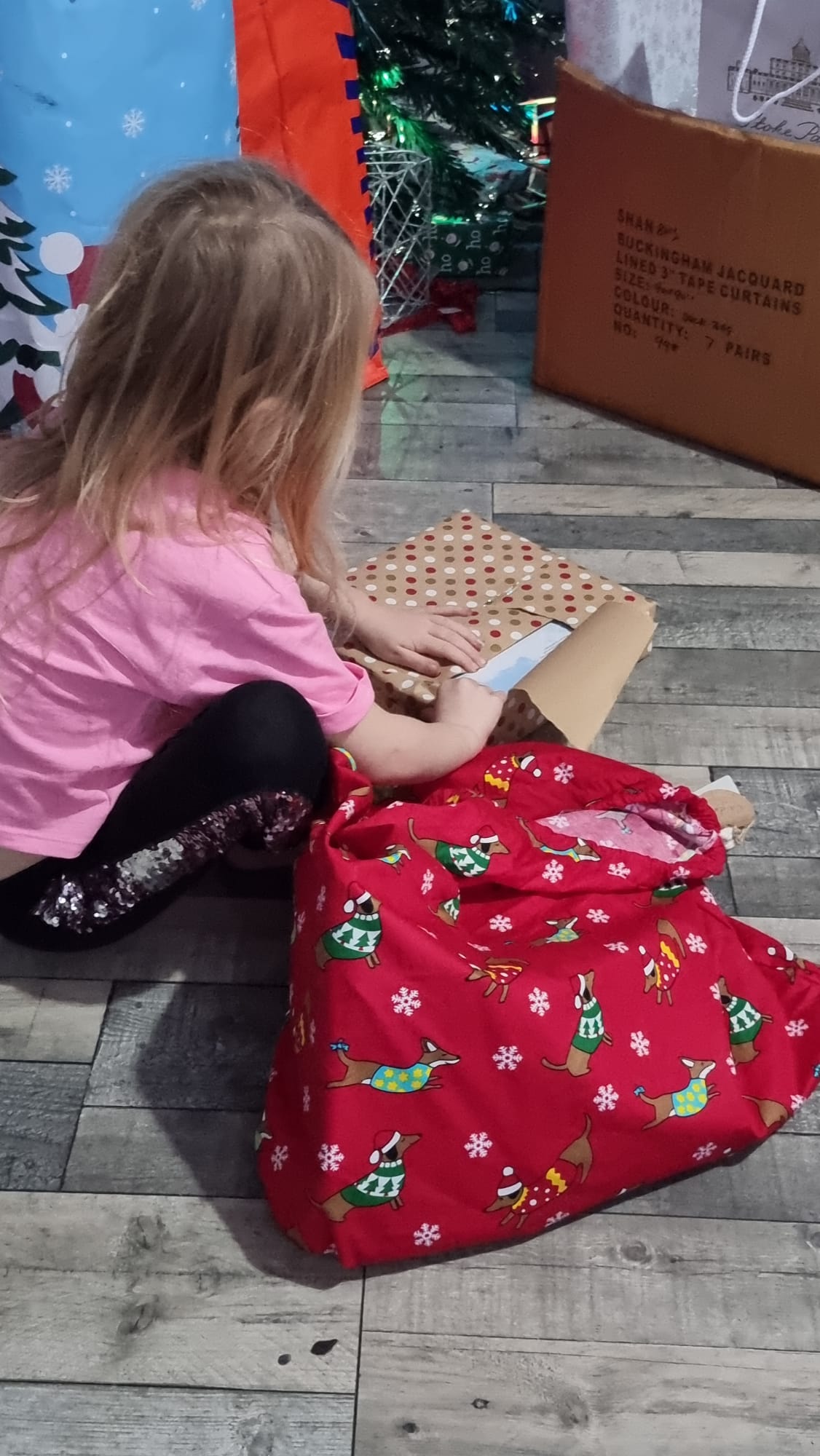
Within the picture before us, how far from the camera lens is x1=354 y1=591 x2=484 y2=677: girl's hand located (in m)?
1.16

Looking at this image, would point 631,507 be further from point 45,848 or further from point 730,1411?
point 730,1411

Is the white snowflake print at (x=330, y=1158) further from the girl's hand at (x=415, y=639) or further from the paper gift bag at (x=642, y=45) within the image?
the paper gift bag at (x=642, y=45)

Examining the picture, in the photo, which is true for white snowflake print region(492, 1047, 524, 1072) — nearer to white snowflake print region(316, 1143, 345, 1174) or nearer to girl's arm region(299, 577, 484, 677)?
white snowflake print region(316, 1143, 345, 1174)

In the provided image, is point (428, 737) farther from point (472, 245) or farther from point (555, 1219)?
point (472, 245)

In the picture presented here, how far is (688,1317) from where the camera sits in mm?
830

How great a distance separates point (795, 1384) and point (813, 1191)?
0.46 feet

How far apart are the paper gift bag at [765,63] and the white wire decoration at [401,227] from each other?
19.0 inches

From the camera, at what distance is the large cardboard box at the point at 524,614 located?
1.14m

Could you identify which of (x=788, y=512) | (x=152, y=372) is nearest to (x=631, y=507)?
(x=788, y=512)

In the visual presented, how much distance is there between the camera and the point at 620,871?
0.96m

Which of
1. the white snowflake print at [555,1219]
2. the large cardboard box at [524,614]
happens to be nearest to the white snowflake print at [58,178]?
the large cardboard box at [524,614]

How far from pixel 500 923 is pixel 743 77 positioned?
3.47 ft

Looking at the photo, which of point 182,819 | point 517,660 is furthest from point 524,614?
point 182,819

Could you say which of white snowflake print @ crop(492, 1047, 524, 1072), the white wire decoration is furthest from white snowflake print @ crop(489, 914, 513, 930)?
the white wire decoration
